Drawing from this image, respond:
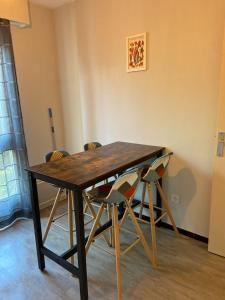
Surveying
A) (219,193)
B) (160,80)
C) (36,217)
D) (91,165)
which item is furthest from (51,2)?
(219,193)

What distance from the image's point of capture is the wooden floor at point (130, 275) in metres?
1.84

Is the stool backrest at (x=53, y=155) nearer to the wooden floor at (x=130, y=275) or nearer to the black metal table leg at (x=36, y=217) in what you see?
the black metal table leg at (x=36, y=217)

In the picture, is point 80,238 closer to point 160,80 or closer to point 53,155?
point 53,155

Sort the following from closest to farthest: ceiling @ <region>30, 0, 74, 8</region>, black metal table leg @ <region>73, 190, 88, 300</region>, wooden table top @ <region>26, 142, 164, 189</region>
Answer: black metal table leg @ <region>73, 190, 88, 300</region>
wooden table top @ <region>26, 142, 164, 189</region>
ceiling @ <region>30, 0, 74, 8</region>

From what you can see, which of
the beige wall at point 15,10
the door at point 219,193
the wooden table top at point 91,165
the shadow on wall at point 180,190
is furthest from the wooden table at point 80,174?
the beige wall at point 15,10

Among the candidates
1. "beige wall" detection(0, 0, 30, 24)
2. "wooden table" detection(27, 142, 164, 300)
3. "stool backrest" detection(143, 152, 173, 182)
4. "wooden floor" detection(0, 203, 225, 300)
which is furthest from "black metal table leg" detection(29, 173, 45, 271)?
"beige wall" detection(0, 0, 30, 24)

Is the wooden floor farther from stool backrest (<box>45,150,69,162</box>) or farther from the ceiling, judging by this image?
the ceiling

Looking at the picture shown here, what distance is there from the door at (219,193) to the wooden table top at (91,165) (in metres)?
0.61

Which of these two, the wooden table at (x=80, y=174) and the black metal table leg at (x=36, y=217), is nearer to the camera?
the wooden table at (x=80, y=174)

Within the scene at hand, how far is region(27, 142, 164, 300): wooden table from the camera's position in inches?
64.3

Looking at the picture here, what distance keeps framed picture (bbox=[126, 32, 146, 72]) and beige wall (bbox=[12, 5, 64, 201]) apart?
1287 mm

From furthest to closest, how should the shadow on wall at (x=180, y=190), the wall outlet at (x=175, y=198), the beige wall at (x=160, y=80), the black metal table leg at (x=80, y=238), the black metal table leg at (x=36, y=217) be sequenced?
the wall outlet at (x=175, y=198) → the shadow on wall at (x=180, y=190) → the beige wall at (x=160, y=80) → the black metal table leg at (x=36, y=217) → the black metal table leg at (x=80, y=238)

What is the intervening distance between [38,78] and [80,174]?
196 cm

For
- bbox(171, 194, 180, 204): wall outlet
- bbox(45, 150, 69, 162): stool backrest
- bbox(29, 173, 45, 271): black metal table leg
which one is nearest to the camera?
bbox(29, 173, 45, 271): black metal table leg
